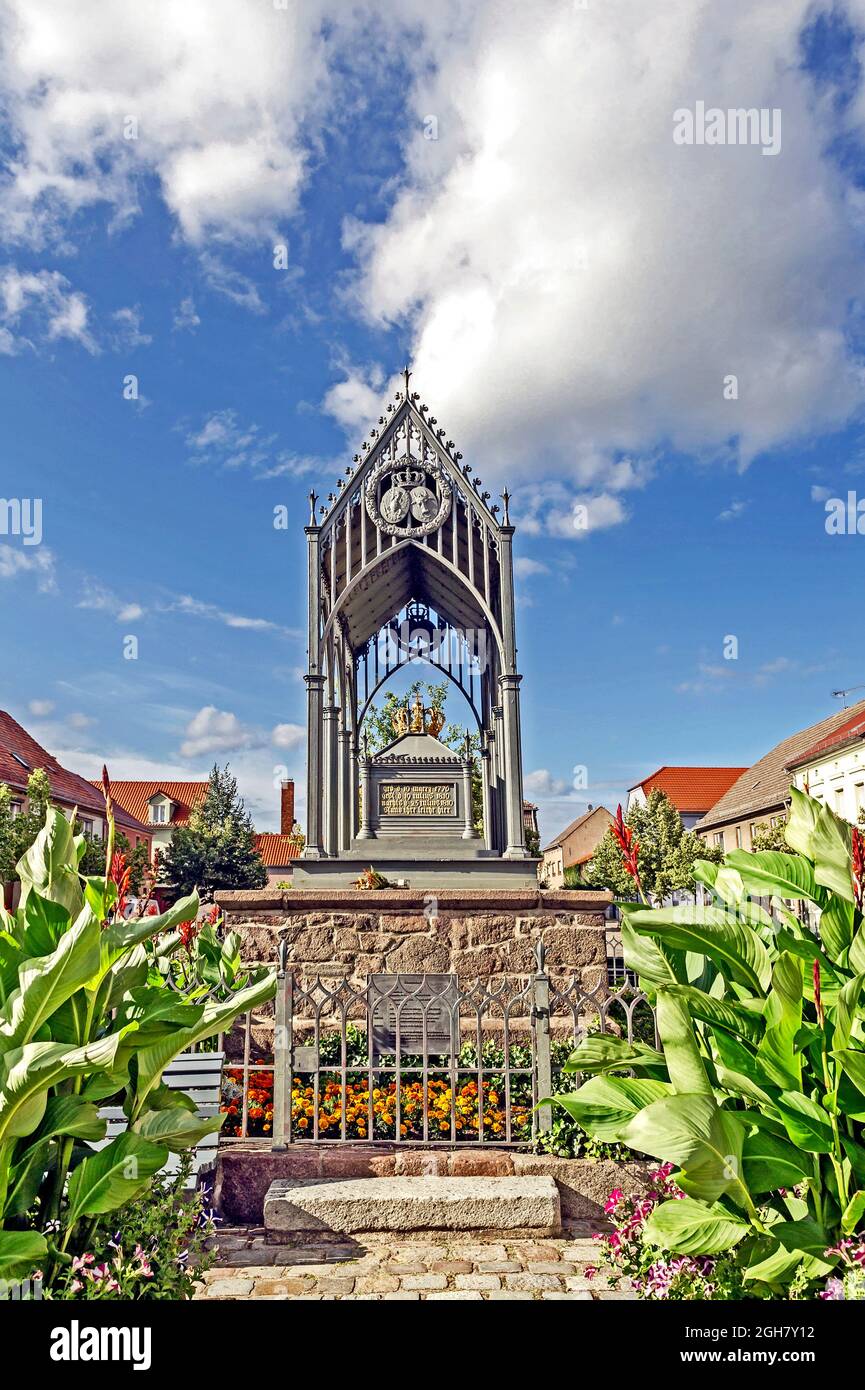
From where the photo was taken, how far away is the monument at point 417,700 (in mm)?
9664

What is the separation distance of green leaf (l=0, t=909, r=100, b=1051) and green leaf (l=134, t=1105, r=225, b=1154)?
60 cm

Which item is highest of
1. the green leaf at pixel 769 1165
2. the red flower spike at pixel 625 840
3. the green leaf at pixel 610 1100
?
the red flower spike at pixel 625 840

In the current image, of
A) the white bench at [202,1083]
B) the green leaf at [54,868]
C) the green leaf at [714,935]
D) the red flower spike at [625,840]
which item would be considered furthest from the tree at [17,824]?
the green leaf at [714,935]

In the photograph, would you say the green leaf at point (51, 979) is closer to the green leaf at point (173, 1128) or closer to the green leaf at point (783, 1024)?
the green leaf at point (173, 1128)

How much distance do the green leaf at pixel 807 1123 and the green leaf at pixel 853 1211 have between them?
0.45ft

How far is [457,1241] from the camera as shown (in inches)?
188

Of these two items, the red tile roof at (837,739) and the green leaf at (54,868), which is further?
the red tile roof at (837,739)

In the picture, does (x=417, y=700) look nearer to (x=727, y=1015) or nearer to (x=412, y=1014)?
(x=412, y=1014)

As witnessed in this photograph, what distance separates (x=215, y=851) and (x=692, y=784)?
32244 millimetres

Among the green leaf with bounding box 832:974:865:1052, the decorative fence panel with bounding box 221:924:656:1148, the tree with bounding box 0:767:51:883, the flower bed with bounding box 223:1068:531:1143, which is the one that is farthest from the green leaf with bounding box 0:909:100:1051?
A: the tree with bounding box 0:767:51:883

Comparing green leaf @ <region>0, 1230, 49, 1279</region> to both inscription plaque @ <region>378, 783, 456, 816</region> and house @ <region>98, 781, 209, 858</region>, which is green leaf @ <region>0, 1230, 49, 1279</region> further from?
house @ <region>98, 781, 209, 858</region>

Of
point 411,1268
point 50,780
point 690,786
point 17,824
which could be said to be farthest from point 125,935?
point 690,786

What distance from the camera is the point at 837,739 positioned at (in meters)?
33.6
